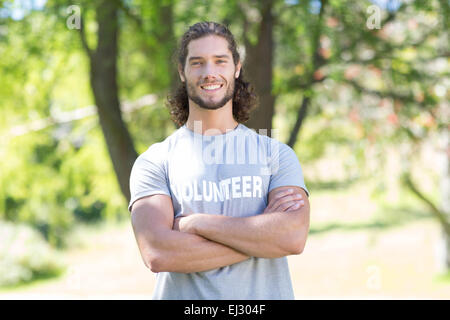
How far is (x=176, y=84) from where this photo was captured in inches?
211

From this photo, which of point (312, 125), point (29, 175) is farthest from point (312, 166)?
point (29, 175)

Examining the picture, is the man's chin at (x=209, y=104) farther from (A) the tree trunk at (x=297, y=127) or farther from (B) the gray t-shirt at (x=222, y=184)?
(A) the tree trunk at (x=297, y=127)

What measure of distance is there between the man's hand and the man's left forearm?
0.08 ft

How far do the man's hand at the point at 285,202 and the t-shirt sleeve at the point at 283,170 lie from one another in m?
0.04

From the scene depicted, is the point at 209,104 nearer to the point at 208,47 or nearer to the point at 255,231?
the point at 208,47

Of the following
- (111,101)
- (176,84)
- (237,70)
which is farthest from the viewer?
(111,101)

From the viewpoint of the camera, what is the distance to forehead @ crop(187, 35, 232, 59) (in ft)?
7.40

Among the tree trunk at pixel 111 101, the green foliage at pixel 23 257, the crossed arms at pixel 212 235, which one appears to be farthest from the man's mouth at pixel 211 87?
the green foliage at pixel 23 257

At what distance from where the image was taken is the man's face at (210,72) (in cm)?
222

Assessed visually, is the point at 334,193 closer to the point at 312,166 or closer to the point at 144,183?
the point at 312,166

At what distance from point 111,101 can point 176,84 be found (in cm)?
107

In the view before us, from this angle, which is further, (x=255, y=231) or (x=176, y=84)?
(x=176, y=84)

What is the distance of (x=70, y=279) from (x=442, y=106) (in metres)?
8.70

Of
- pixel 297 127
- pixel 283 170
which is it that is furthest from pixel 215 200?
pixel 297 127
